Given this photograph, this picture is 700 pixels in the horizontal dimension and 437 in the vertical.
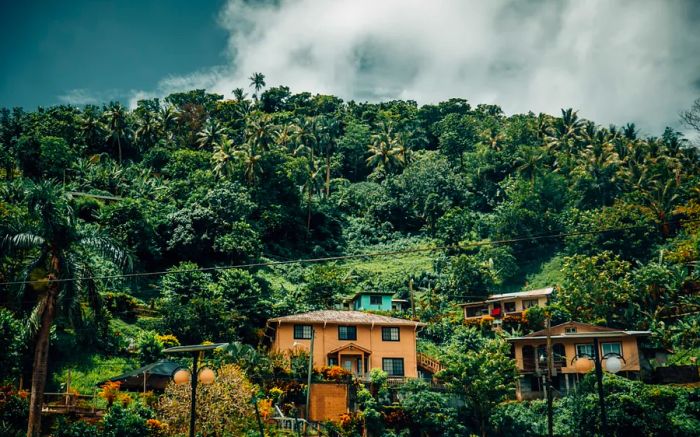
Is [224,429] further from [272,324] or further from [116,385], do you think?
[272,324]

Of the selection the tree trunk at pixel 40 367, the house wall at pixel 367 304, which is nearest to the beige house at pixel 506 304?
the house wall at pixel 367 304

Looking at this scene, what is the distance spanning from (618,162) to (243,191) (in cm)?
5133

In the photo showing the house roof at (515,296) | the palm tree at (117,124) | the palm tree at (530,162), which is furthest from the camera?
the palm tree at (117,124)

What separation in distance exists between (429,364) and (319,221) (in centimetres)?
3929

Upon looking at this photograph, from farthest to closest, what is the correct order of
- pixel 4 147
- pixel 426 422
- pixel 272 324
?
pixel 4 147
pixel 272 324
pixel 426 422

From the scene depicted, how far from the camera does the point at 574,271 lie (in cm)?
6425

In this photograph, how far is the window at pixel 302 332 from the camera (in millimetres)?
49594

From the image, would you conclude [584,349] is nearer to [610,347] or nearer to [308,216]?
[610,347]

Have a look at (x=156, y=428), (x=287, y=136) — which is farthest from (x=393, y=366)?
(x=287, y=136)

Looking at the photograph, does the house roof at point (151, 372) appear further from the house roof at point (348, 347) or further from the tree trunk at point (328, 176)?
the tree trunk at point (328, 176)

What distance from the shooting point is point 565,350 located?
51.7m

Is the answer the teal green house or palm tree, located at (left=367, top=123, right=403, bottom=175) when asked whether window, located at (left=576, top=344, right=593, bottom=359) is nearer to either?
the teal green house

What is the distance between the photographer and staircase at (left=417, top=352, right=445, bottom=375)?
51250 mm

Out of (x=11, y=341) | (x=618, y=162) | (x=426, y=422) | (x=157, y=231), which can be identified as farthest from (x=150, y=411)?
(x=618, y=162)
